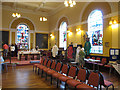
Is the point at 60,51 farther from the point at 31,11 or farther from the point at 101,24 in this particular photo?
the point at 31,11

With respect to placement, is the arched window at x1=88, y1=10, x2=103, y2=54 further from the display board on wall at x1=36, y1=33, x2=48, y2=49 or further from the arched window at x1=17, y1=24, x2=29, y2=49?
the arched window at x1=17, y1=24, x2=29, y2=49

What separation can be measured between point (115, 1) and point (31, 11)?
39.6ft

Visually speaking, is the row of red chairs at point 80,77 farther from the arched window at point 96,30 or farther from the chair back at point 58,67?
the arched window at point 96,30

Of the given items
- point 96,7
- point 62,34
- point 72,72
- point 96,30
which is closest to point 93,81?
point 72,72

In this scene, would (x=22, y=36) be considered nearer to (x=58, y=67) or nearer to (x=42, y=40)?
(x=42, y=40)

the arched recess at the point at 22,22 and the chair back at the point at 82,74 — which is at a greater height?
the arched recess at the point at 22,22

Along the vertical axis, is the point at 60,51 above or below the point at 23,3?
below

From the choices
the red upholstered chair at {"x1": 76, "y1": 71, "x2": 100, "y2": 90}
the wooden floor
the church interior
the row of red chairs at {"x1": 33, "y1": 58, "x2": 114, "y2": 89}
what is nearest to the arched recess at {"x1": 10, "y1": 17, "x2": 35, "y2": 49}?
the church interior

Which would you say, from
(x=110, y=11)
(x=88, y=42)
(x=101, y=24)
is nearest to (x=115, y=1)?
(x=110, y=11)

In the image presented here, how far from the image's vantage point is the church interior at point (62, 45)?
15.1 ft

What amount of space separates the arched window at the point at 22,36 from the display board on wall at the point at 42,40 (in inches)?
64.3

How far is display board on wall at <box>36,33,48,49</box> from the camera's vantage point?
16766 millimetres

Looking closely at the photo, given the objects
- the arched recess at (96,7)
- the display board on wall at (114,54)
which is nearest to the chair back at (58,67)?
the display board on wall at (114,54)

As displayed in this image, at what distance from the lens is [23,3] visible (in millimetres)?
13812
